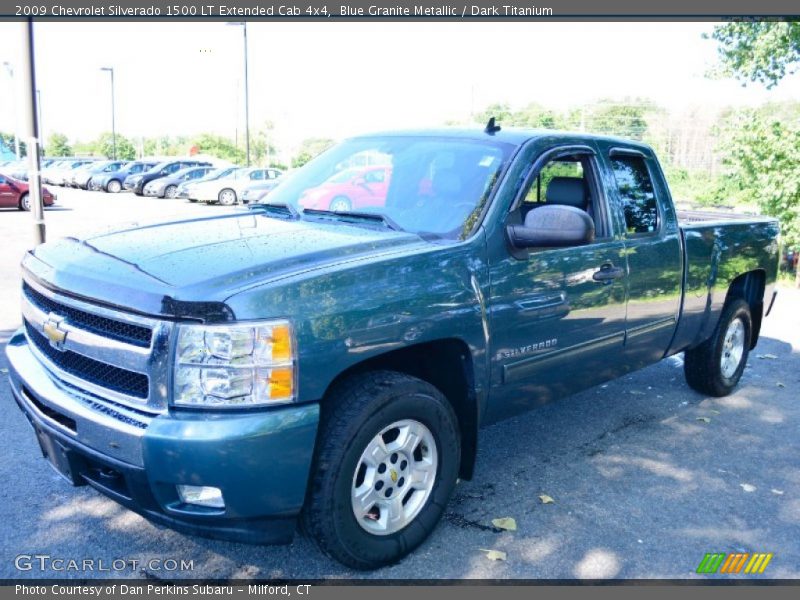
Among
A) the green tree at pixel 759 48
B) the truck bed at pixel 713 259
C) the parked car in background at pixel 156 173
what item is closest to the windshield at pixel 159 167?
the parked car in background at pixel 156 173

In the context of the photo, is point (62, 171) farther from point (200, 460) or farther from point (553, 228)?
point (200, 460)

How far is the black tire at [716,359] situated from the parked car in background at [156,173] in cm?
3147

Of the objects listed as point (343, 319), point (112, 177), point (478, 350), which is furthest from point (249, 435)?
point (112, 177)

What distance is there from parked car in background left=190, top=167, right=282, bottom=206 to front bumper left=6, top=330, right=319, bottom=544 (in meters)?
25.5

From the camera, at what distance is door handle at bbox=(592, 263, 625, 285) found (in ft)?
Answer: 14.0

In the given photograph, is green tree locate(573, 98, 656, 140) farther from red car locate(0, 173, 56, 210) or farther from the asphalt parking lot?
red car locate(0, 173, 56, 210)

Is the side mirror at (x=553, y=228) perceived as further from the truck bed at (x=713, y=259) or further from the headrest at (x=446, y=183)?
the truck bed at (x=713, y=259)

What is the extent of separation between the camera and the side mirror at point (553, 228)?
3689 mm

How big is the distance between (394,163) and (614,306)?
5.08ft

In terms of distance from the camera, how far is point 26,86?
23.4 ft

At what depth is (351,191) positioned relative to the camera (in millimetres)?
4332

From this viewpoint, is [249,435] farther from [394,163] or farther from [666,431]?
[666,431]

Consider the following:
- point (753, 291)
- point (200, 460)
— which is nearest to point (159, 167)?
point (753, 291)

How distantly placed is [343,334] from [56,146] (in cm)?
8062
